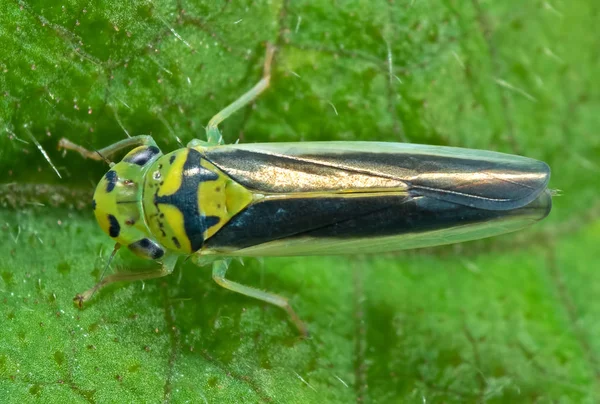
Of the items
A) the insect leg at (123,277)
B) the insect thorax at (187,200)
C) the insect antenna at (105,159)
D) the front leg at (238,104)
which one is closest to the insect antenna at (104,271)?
the insect leg at (123,277)

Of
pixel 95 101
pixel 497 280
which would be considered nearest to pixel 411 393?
pixel 497 280

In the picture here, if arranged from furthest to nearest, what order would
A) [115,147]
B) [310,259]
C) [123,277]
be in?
[310,259] → [115,147] → [123,277]

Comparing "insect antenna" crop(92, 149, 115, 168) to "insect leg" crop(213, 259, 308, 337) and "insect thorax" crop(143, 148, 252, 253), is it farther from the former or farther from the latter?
"insect leg" crop(213, 259, 308, 337)

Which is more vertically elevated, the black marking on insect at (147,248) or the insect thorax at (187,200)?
the insect thorax at (187,200)

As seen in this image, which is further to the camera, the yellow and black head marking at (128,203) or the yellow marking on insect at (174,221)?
the yellow marking on insect at (174,221)

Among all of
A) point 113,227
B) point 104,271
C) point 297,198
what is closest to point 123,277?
point 104,271

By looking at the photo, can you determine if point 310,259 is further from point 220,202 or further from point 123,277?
point 123,277

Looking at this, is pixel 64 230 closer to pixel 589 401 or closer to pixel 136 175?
pixel 136 175

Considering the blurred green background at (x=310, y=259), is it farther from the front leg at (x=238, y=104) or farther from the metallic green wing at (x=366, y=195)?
the metallic green wing at (x=366, y=195)
